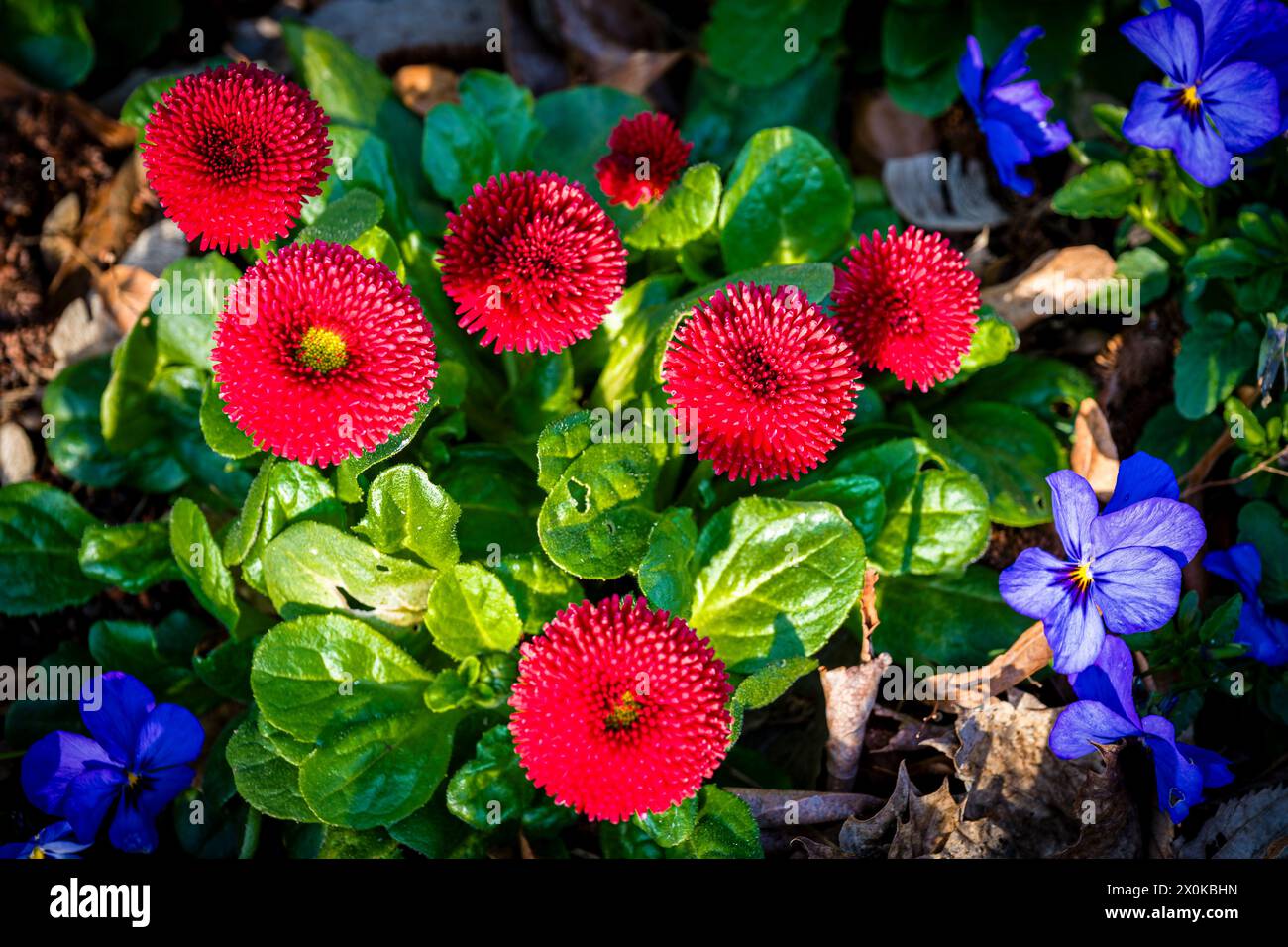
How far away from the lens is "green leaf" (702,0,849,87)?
4.20 m

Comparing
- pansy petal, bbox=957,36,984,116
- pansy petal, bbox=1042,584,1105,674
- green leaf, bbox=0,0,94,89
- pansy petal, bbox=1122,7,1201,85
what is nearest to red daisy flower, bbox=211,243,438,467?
pansy petal, bbox=1042,584,1105,674

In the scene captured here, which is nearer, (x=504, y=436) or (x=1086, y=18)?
(x=504, y=436)

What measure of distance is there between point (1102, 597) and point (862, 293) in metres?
0.90

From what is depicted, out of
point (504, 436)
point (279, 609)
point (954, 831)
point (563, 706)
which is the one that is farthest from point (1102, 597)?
point (279, 609)

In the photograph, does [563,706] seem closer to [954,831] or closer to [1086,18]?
[954,831]

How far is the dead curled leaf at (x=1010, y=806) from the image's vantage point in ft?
8.98

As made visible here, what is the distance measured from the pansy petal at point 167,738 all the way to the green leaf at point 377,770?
0.46m

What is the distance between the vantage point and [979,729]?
9.45ft

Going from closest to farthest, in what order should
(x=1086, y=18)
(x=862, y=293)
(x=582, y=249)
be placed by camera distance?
1. (x=582, y=249)
2. (x=862, y=293)
3. (x=1086, y=18)

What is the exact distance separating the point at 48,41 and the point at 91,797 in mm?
2696

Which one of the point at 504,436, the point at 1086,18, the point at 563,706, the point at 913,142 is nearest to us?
the point at 563,706

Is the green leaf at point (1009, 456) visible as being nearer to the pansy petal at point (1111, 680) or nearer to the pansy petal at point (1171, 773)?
the pansy petal at point (1111, 680)

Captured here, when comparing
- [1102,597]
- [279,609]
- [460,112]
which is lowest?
[279,609]

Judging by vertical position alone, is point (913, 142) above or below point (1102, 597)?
above
